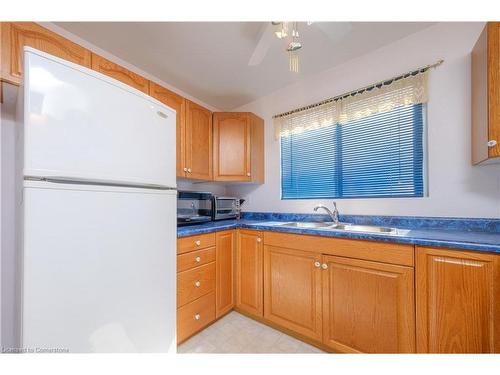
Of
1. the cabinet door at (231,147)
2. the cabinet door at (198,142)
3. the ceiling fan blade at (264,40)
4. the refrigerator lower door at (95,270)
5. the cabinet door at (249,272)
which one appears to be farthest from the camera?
Result: the cabinet door at (231,147)

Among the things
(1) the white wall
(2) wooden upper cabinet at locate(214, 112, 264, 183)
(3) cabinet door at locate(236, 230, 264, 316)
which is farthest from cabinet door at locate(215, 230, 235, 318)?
(1) the white wall

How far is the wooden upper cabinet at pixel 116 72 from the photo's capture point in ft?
4.29

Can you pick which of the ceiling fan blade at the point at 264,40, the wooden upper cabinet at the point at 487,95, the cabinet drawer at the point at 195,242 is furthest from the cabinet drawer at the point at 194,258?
the wooden upper cabinet at the point at 487,95

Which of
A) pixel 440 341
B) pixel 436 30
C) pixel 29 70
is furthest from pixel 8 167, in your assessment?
pixel 436 30

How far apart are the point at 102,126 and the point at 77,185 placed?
0.26m

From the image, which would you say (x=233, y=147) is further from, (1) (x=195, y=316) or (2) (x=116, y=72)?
(1) (x=195, y=316)

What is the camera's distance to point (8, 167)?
114 cm

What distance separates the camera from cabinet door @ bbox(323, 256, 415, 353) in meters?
1.06

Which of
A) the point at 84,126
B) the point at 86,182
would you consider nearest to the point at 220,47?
the point at 84,126

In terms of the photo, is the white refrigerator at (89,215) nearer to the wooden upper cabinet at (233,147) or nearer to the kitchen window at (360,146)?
the wooden upper cabinet at (233,147)

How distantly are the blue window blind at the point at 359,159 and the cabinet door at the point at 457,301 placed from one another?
2.32 ft

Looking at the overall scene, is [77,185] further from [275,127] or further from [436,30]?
[436,30]

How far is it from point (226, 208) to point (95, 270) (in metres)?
1.48

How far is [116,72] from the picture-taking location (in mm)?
1400
